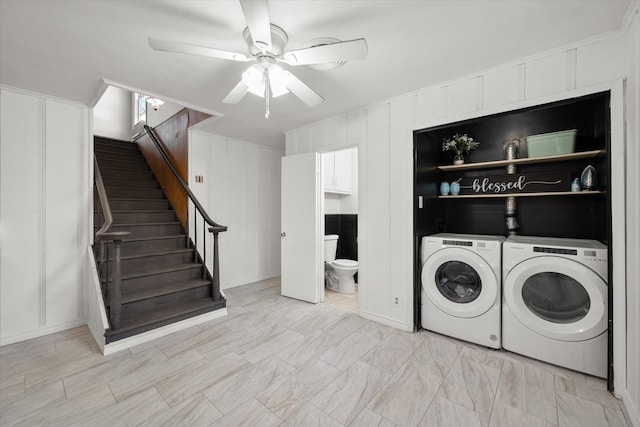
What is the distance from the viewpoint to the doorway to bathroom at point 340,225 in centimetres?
376

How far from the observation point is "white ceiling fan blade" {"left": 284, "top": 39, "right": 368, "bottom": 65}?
4.37 ft

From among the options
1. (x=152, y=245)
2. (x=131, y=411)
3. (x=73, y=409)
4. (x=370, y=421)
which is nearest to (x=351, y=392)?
(x=370, y=421)

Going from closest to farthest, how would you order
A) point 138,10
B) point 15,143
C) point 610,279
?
1. point 138,10
2. point 610,279
3. point 15,143

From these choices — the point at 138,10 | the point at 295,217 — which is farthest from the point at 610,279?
the point at 138,10

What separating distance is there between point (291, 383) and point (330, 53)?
2.06 metres

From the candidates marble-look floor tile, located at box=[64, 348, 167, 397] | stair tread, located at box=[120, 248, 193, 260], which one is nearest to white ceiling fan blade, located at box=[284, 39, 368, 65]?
marble-look floor tile, located at box=[64, 348, 167, 397]

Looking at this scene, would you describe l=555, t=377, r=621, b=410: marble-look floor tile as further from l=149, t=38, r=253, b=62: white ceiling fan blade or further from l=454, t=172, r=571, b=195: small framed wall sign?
l=149, t=38, r=253, b=62: white ceiling fan blade

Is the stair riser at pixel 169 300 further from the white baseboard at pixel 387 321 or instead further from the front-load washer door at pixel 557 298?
the front-load washer door at pixel 557 298

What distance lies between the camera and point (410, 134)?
101 inches

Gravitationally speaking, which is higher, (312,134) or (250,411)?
(312,134)

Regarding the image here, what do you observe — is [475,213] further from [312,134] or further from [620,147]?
[312,134]

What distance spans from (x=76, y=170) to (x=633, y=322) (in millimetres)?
4592

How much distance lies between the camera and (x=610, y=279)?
5.67ft

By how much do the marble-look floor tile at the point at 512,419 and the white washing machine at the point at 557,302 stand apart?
0.66 m
